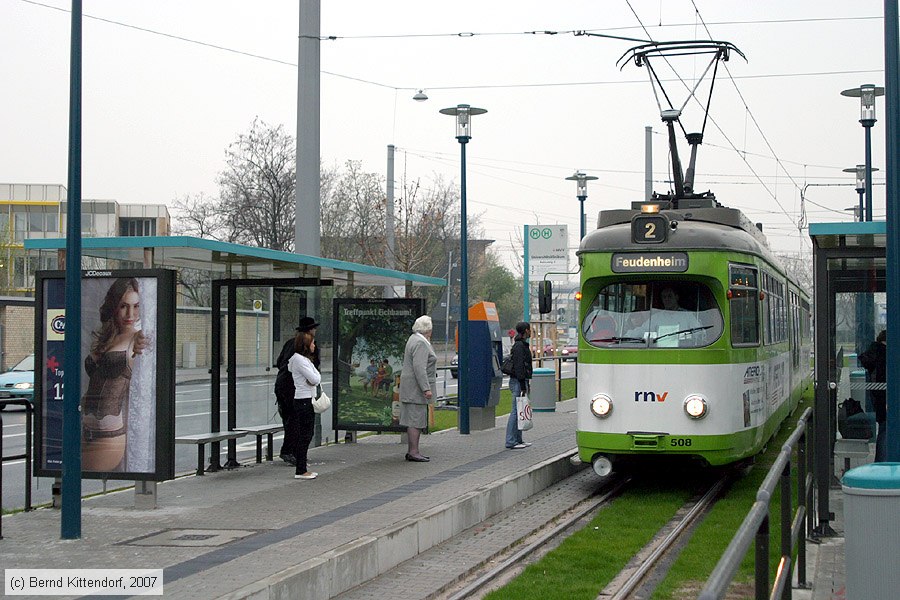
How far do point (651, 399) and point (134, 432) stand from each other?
5.77 m

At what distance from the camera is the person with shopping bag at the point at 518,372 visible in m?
16.7

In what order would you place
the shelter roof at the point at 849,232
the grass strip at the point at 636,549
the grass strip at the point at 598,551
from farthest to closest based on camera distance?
the shelter roof at the point at 849,232
the grass strip at the point at 598,551
the grass strip at the point at 636,549

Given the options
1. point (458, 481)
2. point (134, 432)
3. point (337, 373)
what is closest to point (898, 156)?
point (458, 481)

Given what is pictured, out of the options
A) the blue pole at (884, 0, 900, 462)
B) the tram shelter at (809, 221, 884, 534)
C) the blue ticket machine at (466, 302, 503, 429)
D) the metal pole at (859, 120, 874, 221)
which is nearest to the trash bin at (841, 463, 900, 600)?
the blue pole at (884, 0, 900, 462)

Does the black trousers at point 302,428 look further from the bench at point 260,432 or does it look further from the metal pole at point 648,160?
the metal pole at point 648,160

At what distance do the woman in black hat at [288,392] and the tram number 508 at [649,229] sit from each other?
4034mm

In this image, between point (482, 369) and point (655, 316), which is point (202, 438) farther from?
point (482, 369)

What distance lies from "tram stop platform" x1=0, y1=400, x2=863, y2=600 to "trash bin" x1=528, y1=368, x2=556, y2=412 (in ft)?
35.6

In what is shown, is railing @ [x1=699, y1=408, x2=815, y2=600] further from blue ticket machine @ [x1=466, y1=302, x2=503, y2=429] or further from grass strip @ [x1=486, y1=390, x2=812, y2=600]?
blue ticket machine @ [x1=466, y1=302, x2=503, y2=429]

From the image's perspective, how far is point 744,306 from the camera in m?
13.5

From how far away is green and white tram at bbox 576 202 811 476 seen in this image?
12844mm

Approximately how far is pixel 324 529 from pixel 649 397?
15.7 feet

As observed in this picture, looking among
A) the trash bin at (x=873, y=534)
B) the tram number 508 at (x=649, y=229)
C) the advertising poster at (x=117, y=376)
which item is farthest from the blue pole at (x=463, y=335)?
the trash bin at (x=873, y=534)

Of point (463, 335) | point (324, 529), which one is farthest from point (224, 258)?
point (463, 335)
